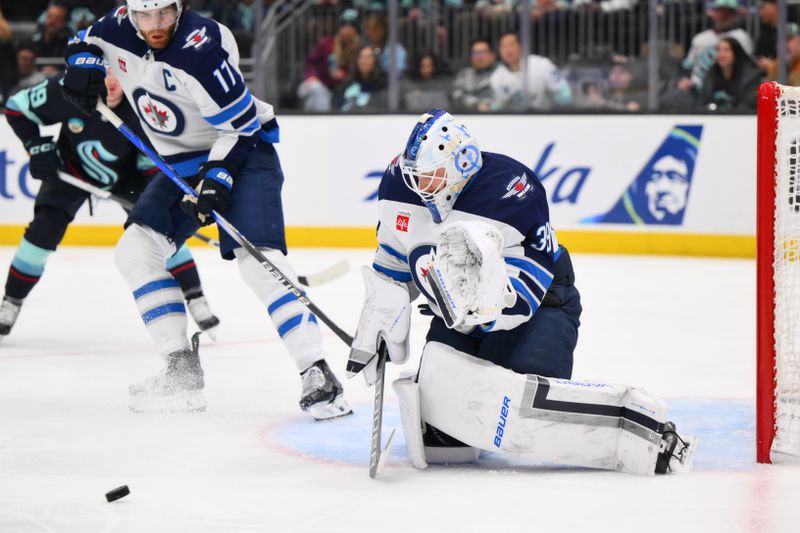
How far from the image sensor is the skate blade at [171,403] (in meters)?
3.50

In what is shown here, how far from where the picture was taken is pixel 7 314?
460cm

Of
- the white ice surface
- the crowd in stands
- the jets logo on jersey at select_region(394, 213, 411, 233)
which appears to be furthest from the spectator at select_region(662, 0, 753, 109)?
the jets logo on jersey at select_region(394, 213, 411, 233)

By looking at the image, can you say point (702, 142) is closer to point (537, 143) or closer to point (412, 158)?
A: point (537, 143)

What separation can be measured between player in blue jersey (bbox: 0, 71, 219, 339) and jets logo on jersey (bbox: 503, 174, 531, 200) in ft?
6.63

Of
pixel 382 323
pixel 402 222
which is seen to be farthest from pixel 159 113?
pixel 382 323

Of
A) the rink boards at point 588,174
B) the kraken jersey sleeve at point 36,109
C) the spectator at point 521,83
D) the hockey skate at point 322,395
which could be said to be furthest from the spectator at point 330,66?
the hockey skate at point 322,395

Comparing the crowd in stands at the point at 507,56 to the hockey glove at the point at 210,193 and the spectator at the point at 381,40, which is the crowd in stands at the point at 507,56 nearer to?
the spectator at the point at 381,40

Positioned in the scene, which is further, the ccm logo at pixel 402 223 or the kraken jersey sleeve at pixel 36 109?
the kraken jersey sleeve at pixel 36 109

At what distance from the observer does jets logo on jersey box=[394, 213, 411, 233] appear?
2.90m

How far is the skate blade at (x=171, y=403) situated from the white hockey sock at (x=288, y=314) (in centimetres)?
30

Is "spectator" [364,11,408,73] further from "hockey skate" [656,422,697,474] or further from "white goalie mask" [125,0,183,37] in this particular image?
"hockey skate" [656,422,697,474]

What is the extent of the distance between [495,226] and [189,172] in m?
1.21

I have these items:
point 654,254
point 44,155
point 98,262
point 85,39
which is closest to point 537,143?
point 654,254

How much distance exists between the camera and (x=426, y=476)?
9.16 ft
